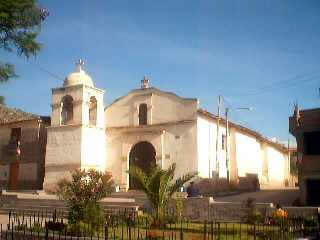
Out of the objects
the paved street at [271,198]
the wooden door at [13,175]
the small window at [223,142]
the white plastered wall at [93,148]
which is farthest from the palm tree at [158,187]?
the wooden door at [13,175]

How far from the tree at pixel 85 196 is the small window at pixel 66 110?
44.9ft

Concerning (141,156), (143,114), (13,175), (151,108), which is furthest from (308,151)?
(13,175)

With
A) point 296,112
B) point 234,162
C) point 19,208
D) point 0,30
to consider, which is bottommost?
point 19,208

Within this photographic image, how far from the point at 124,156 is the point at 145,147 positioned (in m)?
1.56

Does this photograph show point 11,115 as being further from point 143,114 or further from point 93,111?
point 143,114

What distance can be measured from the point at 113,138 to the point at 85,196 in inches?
594

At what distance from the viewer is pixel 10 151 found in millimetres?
30078

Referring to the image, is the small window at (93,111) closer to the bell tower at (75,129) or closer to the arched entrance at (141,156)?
the bell tower at (75,129)

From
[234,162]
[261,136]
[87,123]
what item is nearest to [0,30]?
[87,123]

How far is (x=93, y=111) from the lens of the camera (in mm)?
28391

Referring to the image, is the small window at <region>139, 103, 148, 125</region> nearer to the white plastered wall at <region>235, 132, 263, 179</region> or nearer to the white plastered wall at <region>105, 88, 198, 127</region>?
the white plastered wall at <region>105, 88, 198, 127</region>

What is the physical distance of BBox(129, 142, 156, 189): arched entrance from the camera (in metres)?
27.5

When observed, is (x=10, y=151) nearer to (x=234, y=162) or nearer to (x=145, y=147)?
(x=145, y=147)

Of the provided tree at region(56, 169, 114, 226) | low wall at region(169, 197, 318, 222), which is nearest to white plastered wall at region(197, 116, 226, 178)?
low wall at region(169, 197, 318, 222)
